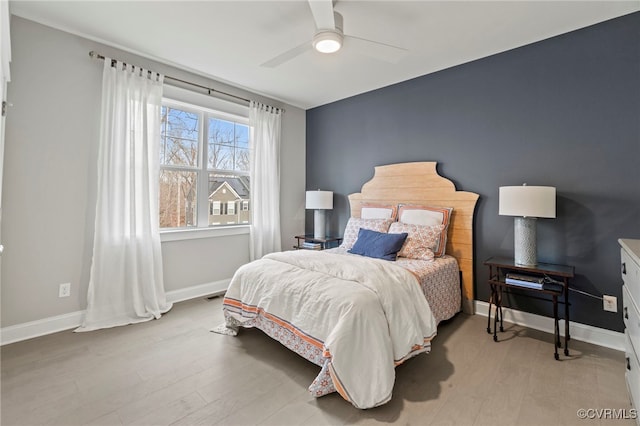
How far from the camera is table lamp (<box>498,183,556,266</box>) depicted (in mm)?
2354

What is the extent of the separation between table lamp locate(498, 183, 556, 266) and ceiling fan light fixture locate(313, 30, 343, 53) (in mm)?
1856

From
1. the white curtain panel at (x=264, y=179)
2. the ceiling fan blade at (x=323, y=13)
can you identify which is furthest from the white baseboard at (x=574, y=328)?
the ceiling fan blade at (x=323, y=13)

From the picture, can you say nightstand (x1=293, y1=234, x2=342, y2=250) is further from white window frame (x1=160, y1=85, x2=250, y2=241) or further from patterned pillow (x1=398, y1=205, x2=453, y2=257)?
patterned pillow (x1=398, y1=205, x2=453, y2=257)

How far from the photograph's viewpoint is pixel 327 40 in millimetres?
2023

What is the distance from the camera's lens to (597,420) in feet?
5.12

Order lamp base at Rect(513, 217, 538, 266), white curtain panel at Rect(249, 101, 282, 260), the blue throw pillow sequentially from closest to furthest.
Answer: lamp base at Rect(513, 217, 538, 266)
the blue throw pillow
white curtain panel at Rect(249, 101, 282, 260)

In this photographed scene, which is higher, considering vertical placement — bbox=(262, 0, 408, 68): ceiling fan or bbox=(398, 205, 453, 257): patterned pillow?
bbox=(262, 0, 408, 68): ceiling fan

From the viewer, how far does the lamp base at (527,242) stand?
246 cm

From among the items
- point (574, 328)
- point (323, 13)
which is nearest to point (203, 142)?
point (323, 13)

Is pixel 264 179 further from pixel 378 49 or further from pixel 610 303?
pixel 610 303

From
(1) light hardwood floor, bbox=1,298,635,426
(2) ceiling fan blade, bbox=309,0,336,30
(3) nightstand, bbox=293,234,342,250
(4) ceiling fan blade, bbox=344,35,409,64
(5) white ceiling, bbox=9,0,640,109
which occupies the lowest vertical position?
(1) light hardwood floor, bbox=1,298,635,426

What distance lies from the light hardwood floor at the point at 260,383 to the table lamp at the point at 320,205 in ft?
6.37

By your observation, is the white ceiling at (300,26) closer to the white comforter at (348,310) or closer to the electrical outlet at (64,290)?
the white comforter at (348,310)

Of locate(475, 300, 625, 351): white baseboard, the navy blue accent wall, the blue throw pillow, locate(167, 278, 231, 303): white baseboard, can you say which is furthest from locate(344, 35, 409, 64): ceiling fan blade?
locate(167, 278, 231, 303): white baseboard
